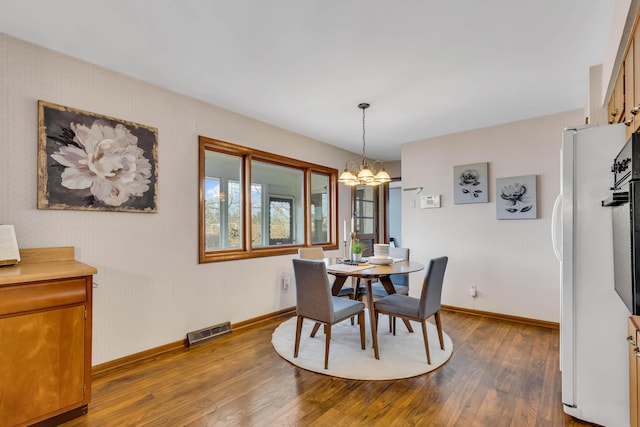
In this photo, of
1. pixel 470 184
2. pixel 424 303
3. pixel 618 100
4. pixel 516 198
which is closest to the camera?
pixel 618 100

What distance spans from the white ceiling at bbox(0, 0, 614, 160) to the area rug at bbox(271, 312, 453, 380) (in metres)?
2.43

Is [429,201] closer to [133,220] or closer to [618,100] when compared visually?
[618,100]

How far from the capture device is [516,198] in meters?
3.82

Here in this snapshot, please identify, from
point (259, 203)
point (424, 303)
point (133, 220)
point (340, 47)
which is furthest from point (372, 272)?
point (133, 220)

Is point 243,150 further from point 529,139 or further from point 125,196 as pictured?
point 529,139

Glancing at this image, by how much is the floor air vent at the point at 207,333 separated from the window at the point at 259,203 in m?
0.71

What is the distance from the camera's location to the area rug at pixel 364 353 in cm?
253

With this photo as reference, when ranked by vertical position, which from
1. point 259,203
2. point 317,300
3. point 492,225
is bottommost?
point 317,300

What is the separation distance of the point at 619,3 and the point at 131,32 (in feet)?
9.40

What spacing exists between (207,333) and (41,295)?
5.46ft

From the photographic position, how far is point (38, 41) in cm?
219

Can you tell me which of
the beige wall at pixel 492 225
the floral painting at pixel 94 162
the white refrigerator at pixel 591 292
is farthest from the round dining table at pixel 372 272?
the floral painting at pixel 94 162

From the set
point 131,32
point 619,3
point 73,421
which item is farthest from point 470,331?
point 131,32

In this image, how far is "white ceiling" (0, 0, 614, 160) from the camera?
6.10 feet
